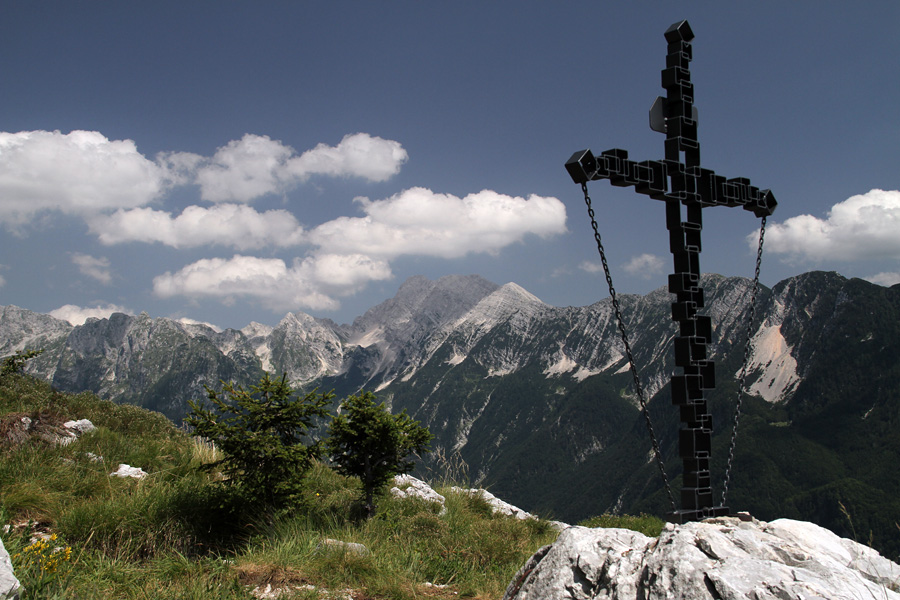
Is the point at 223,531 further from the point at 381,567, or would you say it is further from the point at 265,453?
the point at 381,567

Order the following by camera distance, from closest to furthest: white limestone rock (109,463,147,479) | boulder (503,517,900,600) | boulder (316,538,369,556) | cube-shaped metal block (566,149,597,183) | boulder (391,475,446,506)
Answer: boulder (503,517,900,600) → cube-shaped metal block (566,149,597,183) → boulder (316,538,369,556) → white limestone rock (109,463,147,479) → boulder (391,475,446,506)

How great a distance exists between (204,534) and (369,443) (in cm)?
373

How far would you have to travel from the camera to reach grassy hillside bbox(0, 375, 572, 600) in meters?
6.39

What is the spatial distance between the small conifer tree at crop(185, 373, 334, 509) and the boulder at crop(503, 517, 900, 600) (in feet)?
19.1

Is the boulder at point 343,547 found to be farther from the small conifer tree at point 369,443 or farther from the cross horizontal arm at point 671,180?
the cross horizontal arm at point 671,180

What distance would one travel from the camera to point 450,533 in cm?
1044

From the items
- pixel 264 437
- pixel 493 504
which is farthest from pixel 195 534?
pixel 493 504

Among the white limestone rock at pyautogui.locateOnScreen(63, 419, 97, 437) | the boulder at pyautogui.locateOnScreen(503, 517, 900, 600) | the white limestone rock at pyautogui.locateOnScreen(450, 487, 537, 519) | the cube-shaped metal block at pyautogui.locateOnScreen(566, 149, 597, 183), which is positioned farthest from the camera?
the white limestone rock at pyautogui.locateOnScreen(450, 487, 537, 519)

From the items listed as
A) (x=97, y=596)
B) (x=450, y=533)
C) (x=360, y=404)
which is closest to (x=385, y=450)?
(x=360, y=404)

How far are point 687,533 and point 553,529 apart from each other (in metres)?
8.76

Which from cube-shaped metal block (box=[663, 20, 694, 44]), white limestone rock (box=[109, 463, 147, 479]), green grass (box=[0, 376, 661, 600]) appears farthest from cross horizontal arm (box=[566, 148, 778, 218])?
white limestone rock (box=[109, 463, 147, 479])

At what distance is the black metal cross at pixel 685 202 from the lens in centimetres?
726

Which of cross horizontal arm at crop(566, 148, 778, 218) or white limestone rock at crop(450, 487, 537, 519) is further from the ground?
cross horizontal arm at crop(566, 148, 778, 218)

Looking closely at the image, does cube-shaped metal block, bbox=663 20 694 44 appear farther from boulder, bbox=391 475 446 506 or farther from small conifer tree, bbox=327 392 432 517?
boulder, bbox=391 475 446 506
